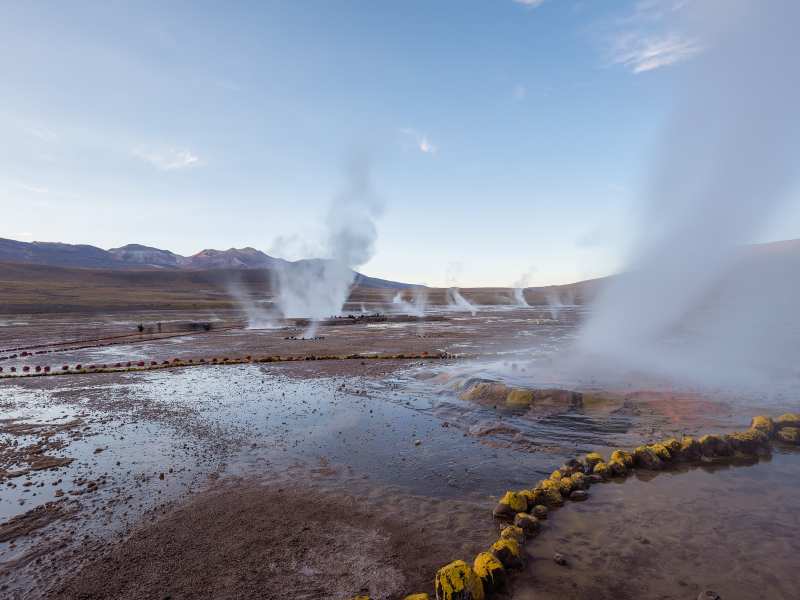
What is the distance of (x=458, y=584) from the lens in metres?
5.52

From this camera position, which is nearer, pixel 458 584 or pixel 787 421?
pixel 458 584

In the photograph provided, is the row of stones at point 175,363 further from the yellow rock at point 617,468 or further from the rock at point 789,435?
the yellow rock at point 617,468

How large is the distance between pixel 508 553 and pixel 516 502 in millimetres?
1537

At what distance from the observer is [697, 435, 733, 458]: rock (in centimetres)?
1045

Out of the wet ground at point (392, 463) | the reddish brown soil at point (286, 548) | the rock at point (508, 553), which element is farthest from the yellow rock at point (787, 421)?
the rock at point (508, 553)

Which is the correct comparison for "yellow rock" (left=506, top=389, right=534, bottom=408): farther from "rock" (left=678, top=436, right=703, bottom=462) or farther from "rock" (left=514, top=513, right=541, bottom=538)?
"rock" (left=514, top=513, right=541, bottom=538)

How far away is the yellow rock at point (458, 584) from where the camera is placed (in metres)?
5.48

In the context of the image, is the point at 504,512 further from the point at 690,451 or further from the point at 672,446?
the point at 690,451

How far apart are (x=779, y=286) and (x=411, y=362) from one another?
106762 millimetres

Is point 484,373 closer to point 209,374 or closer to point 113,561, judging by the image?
point 209,374

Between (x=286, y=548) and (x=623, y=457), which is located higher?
(x=623, y=457)

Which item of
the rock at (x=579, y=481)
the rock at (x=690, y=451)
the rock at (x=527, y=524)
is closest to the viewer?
the rock at (x=527, y=524)

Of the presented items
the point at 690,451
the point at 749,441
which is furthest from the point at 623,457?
the point at 749,441

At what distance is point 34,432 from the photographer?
1255 cm
